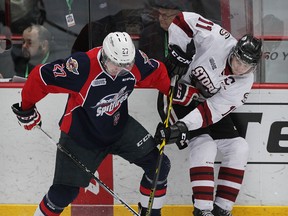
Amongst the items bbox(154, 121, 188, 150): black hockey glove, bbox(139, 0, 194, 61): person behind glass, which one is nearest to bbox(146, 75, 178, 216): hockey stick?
bbox(154, 121, 188, 150): black hockey glove

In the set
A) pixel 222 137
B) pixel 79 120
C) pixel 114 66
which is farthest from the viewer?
pixel 222 137

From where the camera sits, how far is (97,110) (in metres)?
3.72

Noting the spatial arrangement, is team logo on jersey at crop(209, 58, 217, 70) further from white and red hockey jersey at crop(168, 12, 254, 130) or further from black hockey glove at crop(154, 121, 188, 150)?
black hockey glove at crop(154, 121, 188, 150)

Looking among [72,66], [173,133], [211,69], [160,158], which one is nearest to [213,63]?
[211,69]

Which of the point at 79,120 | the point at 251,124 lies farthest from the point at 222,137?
the point at 79,120

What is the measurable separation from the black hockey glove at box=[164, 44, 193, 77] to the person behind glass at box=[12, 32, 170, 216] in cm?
8

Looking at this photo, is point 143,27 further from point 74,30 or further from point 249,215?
point 249,215

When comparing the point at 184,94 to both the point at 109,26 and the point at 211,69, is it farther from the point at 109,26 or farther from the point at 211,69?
the point at 109,26

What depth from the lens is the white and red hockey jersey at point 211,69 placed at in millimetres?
3893

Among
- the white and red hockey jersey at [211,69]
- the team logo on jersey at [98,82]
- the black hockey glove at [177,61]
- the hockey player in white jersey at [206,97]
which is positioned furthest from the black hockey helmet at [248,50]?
the team logo on jersey at [98,82]

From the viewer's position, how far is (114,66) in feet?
11.6

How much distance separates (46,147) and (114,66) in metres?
0.89

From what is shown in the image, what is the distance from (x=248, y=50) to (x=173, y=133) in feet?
1.70

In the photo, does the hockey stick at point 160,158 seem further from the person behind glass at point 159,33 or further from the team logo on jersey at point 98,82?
the team logo on jersey at point 98,82
